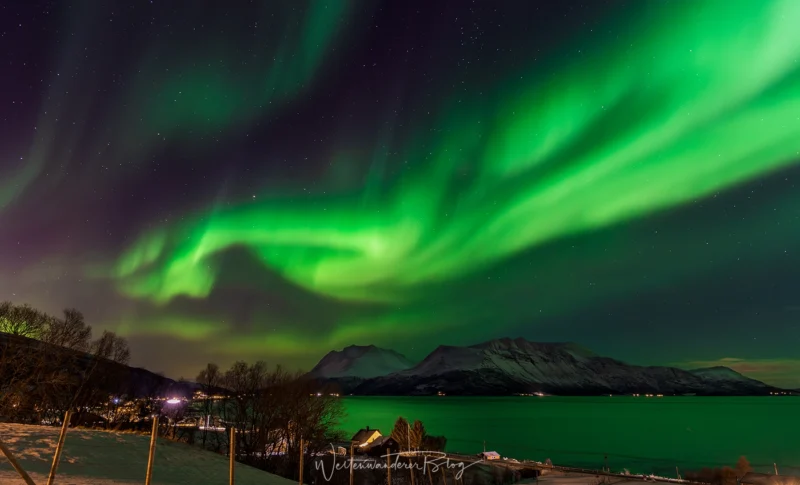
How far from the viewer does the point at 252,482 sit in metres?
27.8

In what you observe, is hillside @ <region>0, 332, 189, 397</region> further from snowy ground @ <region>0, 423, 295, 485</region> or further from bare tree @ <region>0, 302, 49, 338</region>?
snowy ground @ <region>0, 423, 295, 485</region>

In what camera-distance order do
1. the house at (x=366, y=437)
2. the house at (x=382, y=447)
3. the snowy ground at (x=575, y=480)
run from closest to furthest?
the snowy ground at (x=575, y=480), the house at (x=382, y=447), the house at (x=366, y=437)

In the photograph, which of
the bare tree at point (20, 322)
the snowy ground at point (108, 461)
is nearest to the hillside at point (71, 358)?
the bare tree at point (20, 322)

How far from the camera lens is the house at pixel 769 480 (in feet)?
174

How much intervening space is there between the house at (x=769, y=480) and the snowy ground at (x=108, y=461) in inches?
2092

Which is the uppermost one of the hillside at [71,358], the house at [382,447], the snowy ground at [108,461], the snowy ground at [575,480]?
the hillside at [71,358]

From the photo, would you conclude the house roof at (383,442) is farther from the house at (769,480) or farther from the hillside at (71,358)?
the house at (769,480)

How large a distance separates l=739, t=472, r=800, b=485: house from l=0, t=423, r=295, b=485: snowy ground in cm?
5314

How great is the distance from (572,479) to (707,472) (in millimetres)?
20437

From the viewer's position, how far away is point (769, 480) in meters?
55.6

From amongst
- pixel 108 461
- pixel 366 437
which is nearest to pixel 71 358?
pixel 108 461

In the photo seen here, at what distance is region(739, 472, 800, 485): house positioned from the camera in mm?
53188

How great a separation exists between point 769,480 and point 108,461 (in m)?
64.9

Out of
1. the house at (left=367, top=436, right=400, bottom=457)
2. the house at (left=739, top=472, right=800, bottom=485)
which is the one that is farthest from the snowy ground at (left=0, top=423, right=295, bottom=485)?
the house at (left=739, top=472, right=800, bottom=485)
